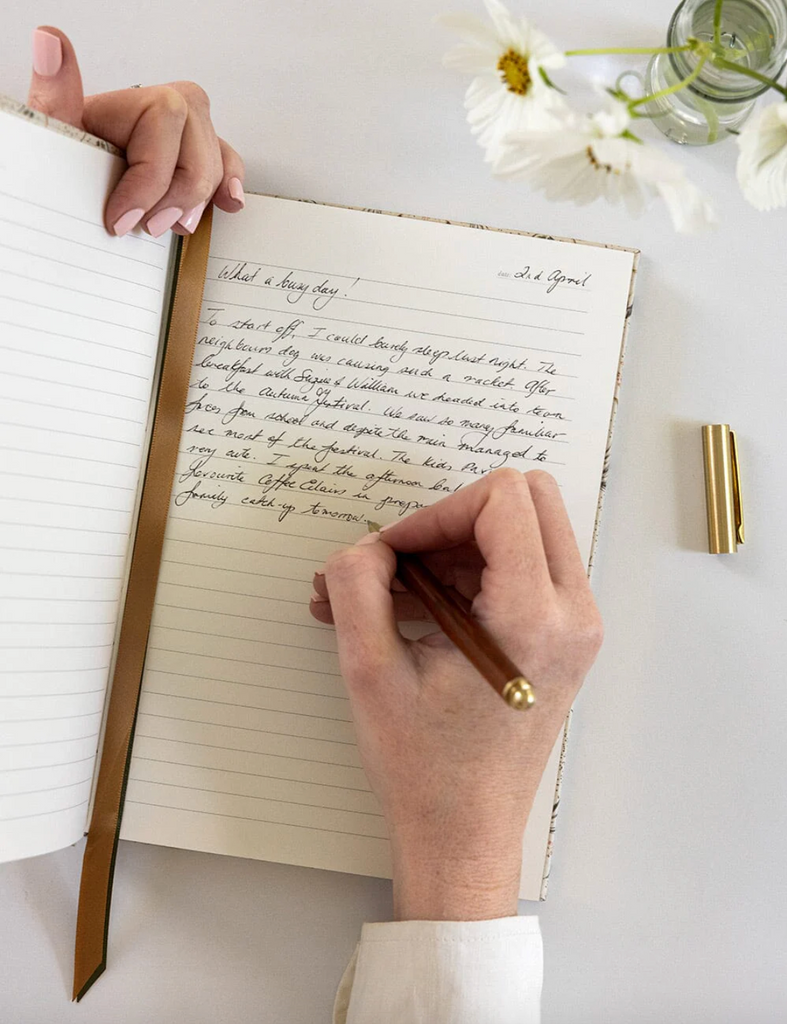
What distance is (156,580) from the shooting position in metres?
0.69

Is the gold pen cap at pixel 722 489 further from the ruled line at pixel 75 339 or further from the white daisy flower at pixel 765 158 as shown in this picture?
the ruled line at pixel 75 339

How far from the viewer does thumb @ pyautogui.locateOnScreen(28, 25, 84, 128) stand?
1.78 feet

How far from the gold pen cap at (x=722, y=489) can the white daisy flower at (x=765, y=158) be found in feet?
1.02

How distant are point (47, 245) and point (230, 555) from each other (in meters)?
0.28

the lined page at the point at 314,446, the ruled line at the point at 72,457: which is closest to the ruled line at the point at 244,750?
the lined page at the point at 314,446

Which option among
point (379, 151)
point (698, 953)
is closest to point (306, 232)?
point (379, 151)

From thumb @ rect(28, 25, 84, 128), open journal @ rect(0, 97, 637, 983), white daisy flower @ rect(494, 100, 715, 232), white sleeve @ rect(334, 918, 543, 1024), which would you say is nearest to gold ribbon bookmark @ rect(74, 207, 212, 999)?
open journal @ rect(0, 97, 637, 983)

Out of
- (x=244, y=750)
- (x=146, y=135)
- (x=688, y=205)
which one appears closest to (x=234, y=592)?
(x=244, y=750)

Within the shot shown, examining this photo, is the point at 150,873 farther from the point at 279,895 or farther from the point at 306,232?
the point at 306,232

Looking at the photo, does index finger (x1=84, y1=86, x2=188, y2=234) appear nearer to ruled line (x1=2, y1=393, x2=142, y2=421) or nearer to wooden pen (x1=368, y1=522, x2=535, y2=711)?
ruled line (x1=2, y1=393, x2=142, y2=421)

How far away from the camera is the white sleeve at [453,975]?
56cm

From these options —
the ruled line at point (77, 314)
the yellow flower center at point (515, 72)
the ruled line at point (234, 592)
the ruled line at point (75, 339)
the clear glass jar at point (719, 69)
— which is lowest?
the ruled line at point (234, 592)

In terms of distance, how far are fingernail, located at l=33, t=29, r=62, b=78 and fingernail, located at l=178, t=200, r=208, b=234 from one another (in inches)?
5.0

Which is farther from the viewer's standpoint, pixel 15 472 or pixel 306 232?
pixel 306 232
